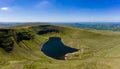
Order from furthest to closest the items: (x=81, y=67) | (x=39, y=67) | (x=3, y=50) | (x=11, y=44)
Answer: (x=11, y=44) < (x=3, y=50) < (x=39, y=67) < (x=81, y=67)

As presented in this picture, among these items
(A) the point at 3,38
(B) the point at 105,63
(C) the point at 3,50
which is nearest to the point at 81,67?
(B) the point at 105,63

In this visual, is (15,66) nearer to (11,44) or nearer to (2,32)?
(11,44)

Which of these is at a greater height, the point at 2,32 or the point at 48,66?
the point at 2,32

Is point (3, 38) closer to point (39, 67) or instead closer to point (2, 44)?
point (2, 44)

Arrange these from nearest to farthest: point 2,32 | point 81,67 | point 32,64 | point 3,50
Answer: point 81,67 → point 32,64 → point 3,50 → point 2,32

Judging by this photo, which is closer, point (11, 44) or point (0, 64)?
point (0, 64)

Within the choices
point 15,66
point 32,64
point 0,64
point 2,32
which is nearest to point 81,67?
point 32,64

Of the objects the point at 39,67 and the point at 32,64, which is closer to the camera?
the point at 39,67

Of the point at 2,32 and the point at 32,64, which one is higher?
the point at 2,32

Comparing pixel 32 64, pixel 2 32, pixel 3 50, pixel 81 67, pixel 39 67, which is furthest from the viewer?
pixel 2 32
